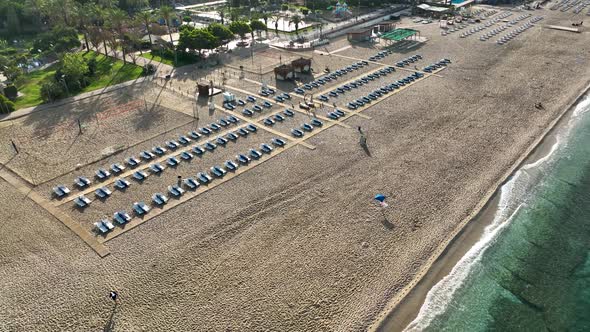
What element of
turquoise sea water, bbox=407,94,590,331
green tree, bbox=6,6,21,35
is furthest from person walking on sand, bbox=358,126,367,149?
green tree, bbox=6,6,21,35

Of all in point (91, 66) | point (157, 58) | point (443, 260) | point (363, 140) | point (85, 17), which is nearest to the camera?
point (443, 260)

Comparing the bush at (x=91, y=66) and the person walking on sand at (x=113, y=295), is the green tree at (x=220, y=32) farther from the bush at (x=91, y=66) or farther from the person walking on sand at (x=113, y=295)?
the person walking on sand at (x=113, y=295)

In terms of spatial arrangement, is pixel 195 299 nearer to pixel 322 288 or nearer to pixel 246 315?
pixel 246 315

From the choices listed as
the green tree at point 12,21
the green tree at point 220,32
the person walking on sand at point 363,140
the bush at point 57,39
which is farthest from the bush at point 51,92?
the green tree at point 12,21

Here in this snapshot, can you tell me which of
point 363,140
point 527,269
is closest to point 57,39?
point 363,140

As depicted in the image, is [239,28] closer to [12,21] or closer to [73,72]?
[73,72]

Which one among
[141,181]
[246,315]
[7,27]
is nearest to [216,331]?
[246,315]
